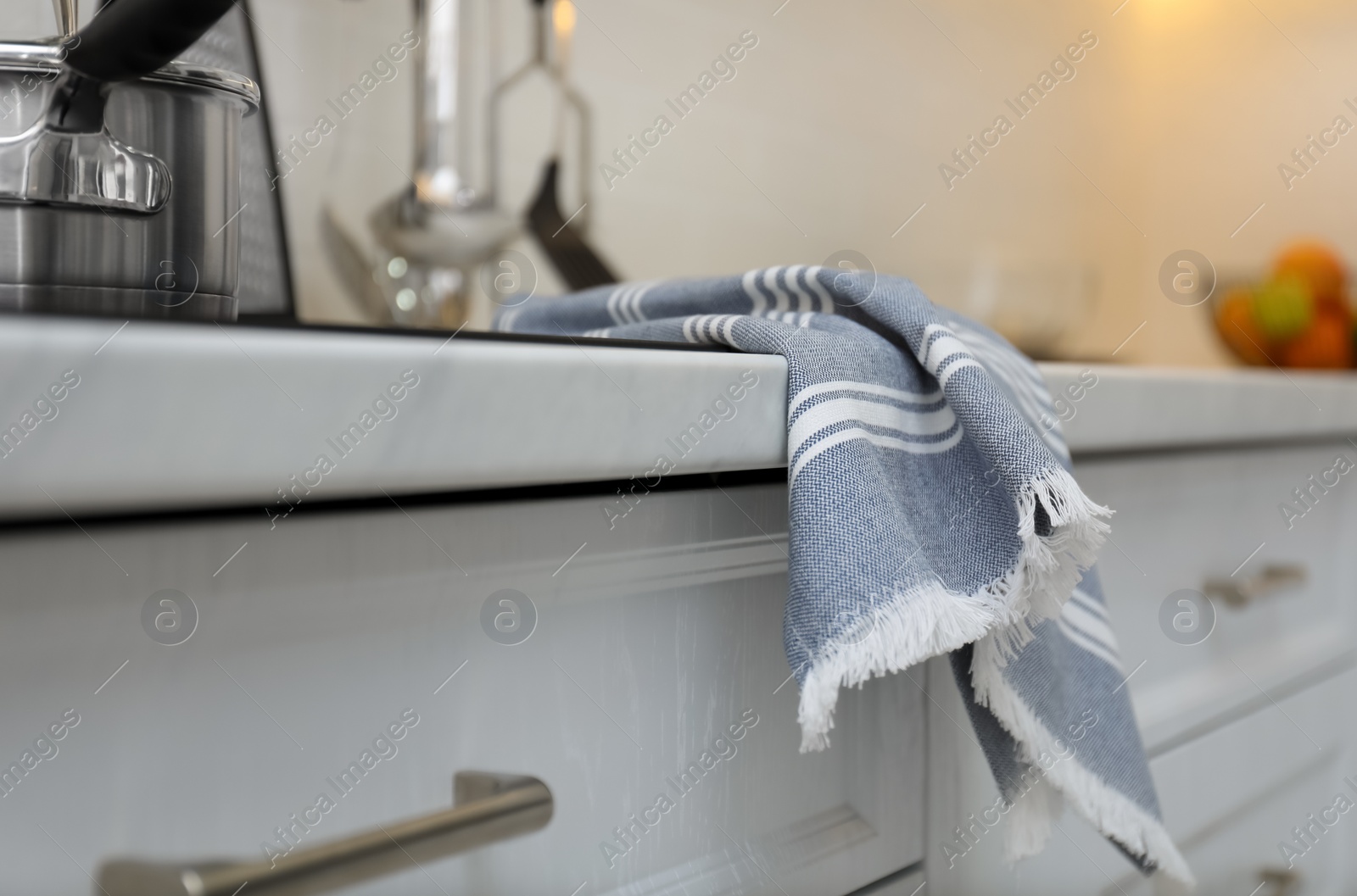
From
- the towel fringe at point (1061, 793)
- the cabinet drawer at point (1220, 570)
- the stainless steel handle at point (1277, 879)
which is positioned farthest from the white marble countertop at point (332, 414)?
the stainless steel handle at point (1277, 879)

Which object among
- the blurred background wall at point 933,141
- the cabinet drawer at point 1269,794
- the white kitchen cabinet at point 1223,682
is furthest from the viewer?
the blurred background wall at point 933,141

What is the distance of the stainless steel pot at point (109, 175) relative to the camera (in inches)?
13.2

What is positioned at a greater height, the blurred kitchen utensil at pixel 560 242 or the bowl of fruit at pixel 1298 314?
the blurred kitchen utensil at pixel 560 242

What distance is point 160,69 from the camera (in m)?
0.39

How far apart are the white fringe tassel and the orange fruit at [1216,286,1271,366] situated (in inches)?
42.2

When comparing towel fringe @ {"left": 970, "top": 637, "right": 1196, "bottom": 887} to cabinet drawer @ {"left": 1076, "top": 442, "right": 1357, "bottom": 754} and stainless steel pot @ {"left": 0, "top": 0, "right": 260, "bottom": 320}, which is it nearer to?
cabinet drawer @ {"left": 1076, "top": 442, "right": 1357, "bottom": 754}

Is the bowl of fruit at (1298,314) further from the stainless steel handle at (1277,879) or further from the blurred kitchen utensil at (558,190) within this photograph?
the blurred kitchen utensil at (558,190)

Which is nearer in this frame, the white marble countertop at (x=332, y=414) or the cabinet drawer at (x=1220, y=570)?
the white marble countertop at (x=332, y=414)

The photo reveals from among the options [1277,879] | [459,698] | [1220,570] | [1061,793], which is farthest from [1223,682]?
[459,698]

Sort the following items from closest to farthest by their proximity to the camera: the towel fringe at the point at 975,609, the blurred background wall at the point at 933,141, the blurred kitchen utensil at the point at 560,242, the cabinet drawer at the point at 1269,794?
the towel fringe at the point at 975,609 → the cabinet drawer at the point at 1269,794 → the blurred background wall at the point at 933,141 → the blurred kitchen utensil at the point at 560,242

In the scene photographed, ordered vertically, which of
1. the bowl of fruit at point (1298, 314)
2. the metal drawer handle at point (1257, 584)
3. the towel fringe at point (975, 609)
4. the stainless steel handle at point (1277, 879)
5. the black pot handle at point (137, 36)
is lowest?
the stainless steel handle at point (1277, 879)

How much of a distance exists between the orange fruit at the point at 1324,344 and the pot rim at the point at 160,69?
50.6 inches

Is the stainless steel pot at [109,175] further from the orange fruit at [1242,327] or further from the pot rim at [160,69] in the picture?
the orange fruit at [1242,327]

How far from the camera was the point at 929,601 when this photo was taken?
34 centimetres
